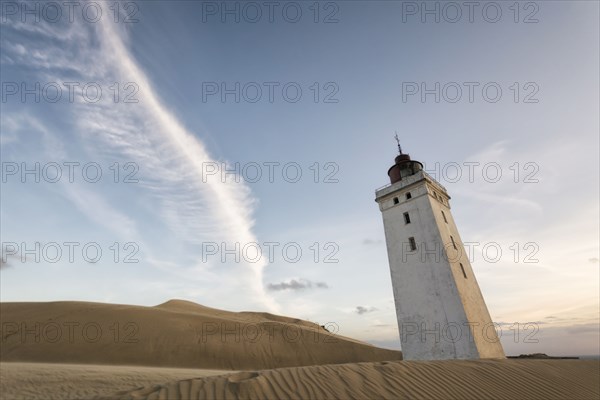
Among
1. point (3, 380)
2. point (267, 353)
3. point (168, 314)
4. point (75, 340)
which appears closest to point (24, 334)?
point (75, 340)

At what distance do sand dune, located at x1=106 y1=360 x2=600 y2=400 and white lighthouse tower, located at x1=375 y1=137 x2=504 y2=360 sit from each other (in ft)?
22.4

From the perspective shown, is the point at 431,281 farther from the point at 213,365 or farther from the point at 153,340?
the point at 153,340

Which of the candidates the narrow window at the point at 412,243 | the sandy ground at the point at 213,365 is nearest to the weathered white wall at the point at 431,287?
the narrow window at the point at 412,243

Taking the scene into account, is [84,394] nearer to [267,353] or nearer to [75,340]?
[75,340]

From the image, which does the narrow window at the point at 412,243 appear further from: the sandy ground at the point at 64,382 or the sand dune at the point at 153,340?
the sandy ground at the point at 64,382

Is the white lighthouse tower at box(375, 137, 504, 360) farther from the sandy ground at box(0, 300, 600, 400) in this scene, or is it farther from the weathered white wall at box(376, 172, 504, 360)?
the sandy ground at box(0, 300, 600, 400)

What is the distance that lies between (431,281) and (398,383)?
11.9 m

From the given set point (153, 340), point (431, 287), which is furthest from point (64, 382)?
point (431, 287)

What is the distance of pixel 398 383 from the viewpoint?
6414 millimetres

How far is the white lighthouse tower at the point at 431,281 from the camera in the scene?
1579cm

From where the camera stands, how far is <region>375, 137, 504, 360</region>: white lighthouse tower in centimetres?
1579

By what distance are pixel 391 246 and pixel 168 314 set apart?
1889 cm

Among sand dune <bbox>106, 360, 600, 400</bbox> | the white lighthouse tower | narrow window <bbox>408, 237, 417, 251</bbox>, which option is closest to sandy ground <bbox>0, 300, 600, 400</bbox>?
sand dune <bbox>106, 360, 600, 400</bbox>

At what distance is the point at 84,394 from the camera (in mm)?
9188
